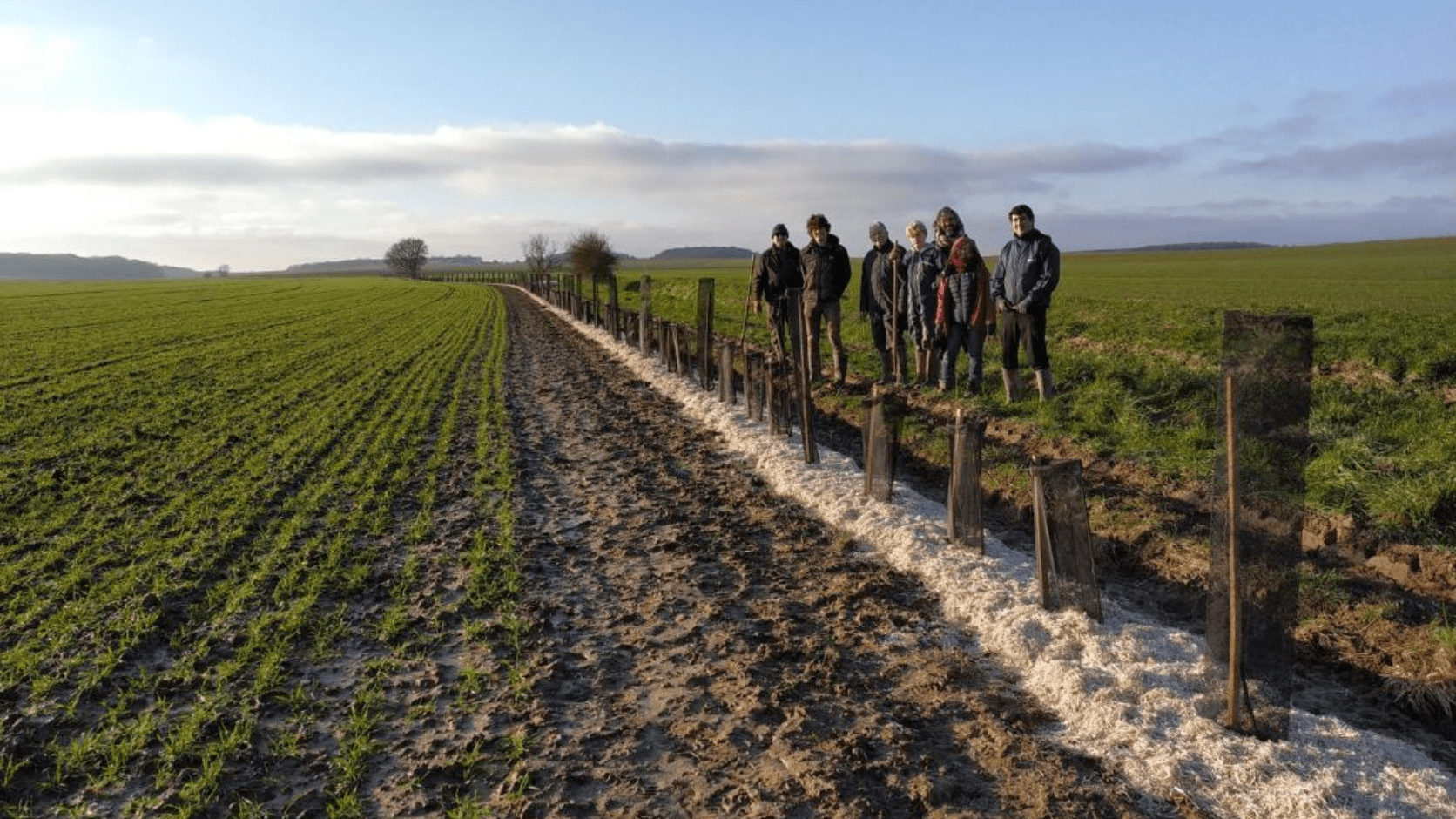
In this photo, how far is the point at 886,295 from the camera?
11.9 meters

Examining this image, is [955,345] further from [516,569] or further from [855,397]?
[516,569]

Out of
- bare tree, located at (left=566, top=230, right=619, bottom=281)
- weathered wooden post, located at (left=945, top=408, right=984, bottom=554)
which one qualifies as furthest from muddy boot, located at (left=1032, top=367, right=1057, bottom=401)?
bare tree, located at (left=566, top=230, right=619, bottom=281)

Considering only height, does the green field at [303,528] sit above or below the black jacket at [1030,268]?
below

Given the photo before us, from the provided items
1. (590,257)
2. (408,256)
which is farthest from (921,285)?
(408,256)

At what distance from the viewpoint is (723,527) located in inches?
275

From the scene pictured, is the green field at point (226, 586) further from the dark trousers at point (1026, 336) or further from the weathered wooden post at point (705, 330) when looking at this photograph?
the dark trousers at point (1026, 336)

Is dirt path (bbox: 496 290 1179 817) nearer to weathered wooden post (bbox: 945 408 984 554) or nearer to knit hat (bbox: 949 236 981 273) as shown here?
weathered wooden post (bbox: 945 408 984 554)

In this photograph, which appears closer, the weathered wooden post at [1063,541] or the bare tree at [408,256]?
the weathered wooden post at [1063,541]

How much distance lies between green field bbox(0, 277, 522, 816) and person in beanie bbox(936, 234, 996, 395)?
5421 millimetres

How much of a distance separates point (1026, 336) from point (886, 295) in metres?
2.84

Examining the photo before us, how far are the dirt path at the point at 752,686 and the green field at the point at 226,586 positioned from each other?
0.54 meters

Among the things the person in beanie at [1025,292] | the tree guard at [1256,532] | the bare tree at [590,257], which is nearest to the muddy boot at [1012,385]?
the person in beanie at [1025,292]

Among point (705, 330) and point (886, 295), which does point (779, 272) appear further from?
point (705, 330)

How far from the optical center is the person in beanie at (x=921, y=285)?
34.2 feet
